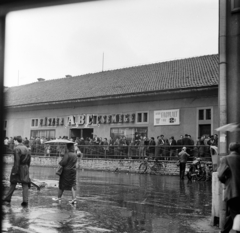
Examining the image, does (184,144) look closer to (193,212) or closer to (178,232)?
(193,212)

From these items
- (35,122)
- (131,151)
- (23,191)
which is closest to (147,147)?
(131,151)

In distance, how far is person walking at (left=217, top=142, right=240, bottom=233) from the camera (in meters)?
5.85

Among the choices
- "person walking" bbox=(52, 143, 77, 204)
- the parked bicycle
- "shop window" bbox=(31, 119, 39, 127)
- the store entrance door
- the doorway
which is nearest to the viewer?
"person walking" bbox=(52, 143, 77, 204)

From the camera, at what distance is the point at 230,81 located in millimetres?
7367

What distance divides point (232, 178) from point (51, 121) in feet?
92.5

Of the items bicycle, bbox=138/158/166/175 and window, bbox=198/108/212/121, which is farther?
window, bbox=198/108/212/121

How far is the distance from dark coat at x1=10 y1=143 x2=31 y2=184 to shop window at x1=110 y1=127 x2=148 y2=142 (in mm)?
18193

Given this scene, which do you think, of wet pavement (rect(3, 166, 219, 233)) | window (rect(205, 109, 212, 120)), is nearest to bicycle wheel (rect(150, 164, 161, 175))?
window (rect(205, 109, 212, 120))

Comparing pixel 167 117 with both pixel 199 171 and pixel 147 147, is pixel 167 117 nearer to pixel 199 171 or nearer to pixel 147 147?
pixel 147 147

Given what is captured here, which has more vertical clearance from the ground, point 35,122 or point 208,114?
point 208,114

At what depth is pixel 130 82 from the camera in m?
29.8

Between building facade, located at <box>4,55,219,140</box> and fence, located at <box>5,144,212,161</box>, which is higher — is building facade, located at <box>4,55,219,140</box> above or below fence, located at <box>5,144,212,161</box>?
above

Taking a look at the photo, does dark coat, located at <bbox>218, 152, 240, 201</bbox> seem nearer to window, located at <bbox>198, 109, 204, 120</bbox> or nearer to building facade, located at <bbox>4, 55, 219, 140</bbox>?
building facade, located at <bbox>4, 55, 219, 140</bbox>

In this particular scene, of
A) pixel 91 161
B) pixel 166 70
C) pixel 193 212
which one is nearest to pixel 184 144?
pixel 91 161
